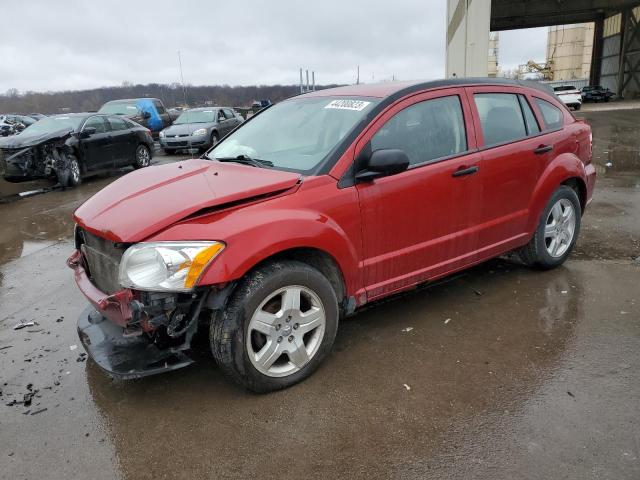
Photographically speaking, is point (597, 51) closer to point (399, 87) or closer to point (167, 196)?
point (399, 87)

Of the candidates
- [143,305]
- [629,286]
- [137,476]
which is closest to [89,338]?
[143,305]

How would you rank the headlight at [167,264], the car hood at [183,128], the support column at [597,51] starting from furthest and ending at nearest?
the support column at [597,51]
the car hood at [183,128]
the headlight at [167,264]

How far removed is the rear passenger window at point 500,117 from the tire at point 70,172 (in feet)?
31.7

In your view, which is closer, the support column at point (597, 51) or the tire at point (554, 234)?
the tire at point (554, 234)

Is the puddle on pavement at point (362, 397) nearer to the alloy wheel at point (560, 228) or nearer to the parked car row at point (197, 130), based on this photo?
the alloy wheel at point (560, 228)

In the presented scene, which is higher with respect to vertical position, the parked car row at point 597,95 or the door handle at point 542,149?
the parked car row at point 597,95

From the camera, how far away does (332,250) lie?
3.09 meters

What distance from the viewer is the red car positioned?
2.73 metres

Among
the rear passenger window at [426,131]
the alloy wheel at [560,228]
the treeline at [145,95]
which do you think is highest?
the treeline at [145,95]

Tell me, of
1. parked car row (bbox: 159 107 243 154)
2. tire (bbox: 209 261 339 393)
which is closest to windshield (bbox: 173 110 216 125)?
parked car row (bbox: 159 107 243 154)

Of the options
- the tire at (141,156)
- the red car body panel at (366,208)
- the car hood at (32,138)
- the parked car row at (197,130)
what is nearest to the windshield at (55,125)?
the car hood at (32,138)

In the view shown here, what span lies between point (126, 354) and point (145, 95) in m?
20.8

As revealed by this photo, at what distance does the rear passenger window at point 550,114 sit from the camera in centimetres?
452

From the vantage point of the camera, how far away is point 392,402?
2.93 metres
